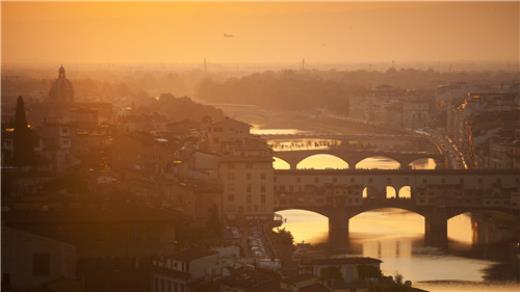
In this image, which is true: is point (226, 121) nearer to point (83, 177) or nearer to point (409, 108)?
point (83, 177)

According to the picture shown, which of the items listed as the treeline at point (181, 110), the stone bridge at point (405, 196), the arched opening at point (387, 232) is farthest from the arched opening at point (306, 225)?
the treeline at point (181, 110)

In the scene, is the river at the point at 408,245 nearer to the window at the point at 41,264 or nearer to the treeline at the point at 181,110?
the window at the point at 41,264

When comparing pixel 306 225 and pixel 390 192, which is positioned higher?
pixel 390 192

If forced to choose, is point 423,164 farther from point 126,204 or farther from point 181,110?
point 126,204

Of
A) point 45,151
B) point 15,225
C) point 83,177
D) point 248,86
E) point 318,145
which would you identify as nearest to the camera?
point 15,225

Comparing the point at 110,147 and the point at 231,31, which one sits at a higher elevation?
the point at 231,31

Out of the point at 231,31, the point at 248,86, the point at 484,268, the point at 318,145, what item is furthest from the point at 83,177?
the point at 231,31

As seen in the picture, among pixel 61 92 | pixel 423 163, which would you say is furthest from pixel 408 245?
pixel 61 92
